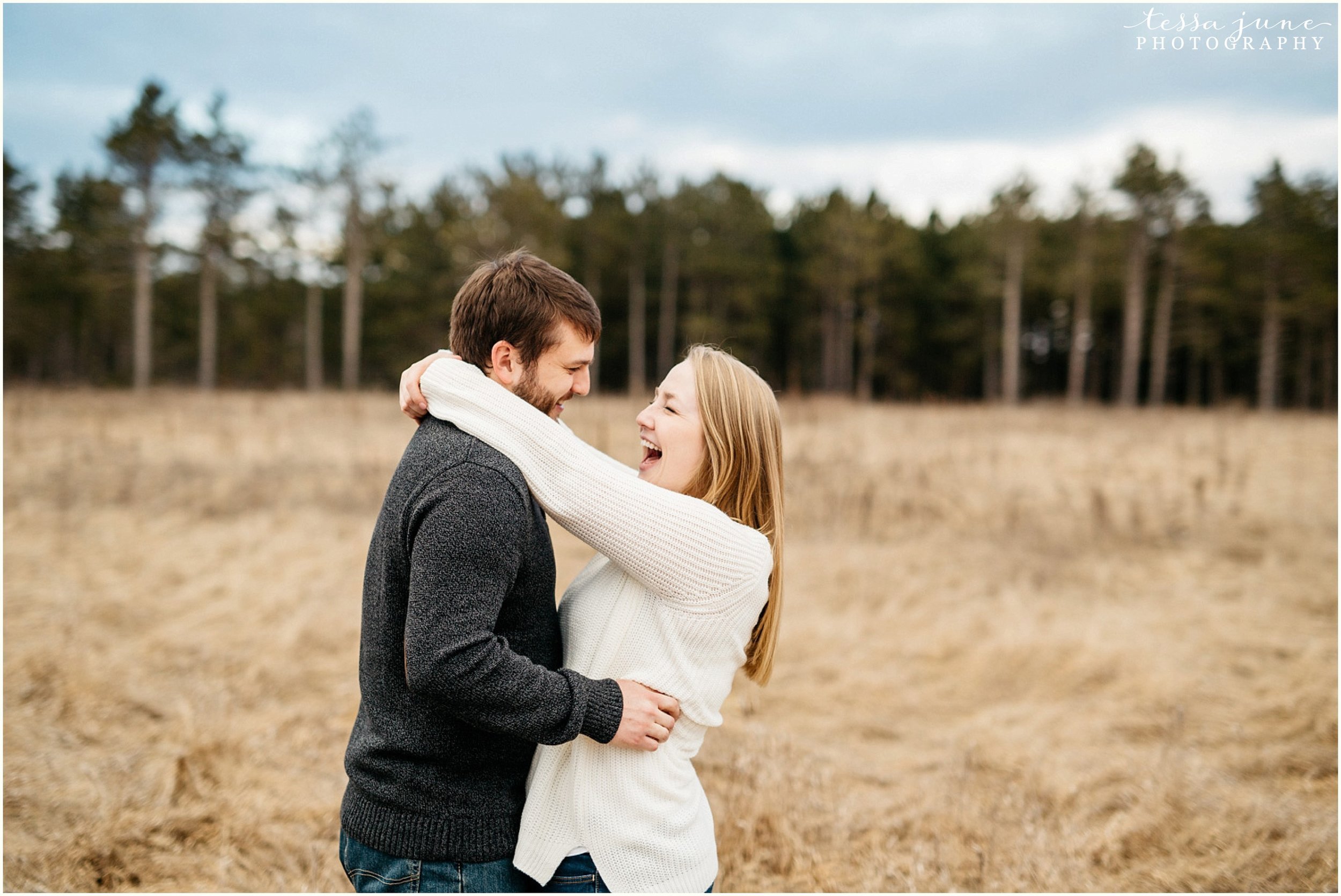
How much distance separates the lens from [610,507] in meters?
1.58

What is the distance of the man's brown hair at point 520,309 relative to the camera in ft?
5.47

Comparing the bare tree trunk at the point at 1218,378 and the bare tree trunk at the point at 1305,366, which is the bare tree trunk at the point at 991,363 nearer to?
the bare tree trunk at the point at 1218,378

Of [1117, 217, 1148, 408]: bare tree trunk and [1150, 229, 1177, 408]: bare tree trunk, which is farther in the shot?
[1150, 229, 1177, 408]: bare tree trunk

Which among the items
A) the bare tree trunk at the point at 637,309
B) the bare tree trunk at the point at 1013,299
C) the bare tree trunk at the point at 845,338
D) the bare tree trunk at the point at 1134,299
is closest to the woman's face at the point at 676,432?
the bare tree trunk at the point at 1134,299

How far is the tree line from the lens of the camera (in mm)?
25281

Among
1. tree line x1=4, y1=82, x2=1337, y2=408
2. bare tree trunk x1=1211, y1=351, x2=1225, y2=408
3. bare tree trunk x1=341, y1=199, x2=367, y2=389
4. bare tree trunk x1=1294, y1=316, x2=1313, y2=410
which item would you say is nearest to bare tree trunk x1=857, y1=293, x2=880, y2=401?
tree line x1=4, y1=82, x2=1337, y2=408

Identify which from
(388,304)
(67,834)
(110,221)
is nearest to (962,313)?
(388,304)

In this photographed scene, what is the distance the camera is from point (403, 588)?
1526 mm

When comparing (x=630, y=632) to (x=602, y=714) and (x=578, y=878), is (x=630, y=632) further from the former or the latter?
(x=578, y=878)

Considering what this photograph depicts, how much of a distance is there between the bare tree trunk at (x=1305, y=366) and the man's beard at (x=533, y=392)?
39.2 meters

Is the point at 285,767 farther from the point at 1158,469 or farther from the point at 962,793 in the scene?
the point at 1158,469

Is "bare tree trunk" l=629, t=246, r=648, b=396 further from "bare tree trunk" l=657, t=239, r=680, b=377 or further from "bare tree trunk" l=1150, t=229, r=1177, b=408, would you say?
"bare tree trunk" l=1150, t=229, r=1177, b=408

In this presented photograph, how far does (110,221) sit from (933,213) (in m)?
34.5

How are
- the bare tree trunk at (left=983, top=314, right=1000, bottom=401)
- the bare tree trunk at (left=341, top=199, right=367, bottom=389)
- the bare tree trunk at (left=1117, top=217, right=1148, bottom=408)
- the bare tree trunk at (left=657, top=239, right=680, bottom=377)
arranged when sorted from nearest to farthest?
the bare tree trunk at (left=341, top=199, right=367, bottom=389)
the bare tree trunk at (left=1117, top=217, right=1148, bottom=408)
the bare tree trunk at (left=657, top=239, right=680, bottom=377)
the bare tree trunk at (left=983, top=314, right=1000, bottom=401)
